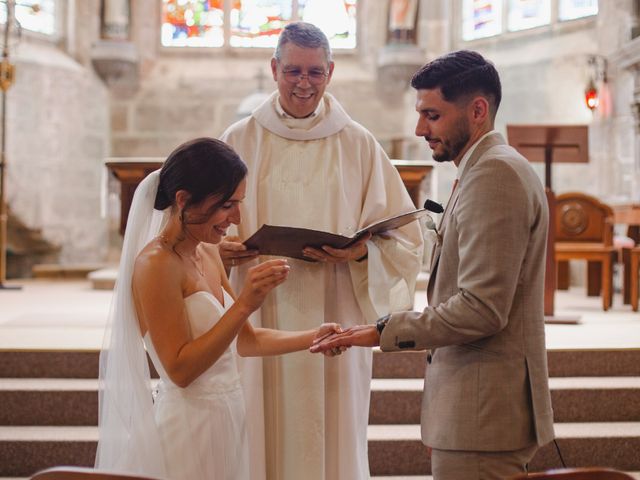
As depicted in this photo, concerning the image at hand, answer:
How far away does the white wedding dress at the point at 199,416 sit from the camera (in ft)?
7.01

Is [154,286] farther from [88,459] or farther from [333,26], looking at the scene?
[333,26]

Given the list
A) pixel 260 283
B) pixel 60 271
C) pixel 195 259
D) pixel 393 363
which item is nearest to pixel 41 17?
pixel 60 271

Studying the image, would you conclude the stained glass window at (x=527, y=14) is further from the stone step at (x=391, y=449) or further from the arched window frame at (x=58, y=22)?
the stone step at (x=391, y=449)

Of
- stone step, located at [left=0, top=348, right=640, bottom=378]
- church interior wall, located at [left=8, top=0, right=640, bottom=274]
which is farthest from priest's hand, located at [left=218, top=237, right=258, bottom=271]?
church interior wall, located at [left=8, top=0, right=640, bottom=274]

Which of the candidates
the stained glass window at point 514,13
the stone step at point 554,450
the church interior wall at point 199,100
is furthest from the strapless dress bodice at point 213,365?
the stained glass window at point 514,13

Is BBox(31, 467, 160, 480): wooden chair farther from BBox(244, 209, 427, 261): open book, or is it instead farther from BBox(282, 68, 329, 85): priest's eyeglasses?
BBox(282, 68, 329, 85): priest's eyeglasses

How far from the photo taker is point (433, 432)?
1.97m

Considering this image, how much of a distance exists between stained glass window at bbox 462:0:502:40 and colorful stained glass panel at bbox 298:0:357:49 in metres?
1.51

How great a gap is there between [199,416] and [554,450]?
2616 millimetres

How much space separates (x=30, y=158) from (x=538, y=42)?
6419 mm

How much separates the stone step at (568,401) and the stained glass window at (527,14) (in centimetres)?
689

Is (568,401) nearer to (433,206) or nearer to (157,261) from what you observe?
(433,206)

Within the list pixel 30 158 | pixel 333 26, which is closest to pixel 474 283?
pixel 30 158

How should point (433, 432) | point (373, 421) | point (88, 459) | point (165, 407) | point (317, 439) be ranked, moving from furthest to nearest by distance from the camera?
point (373, 421)
point (88, 459)
point (317, 439)
point (165, 407)
point (433, 432)
